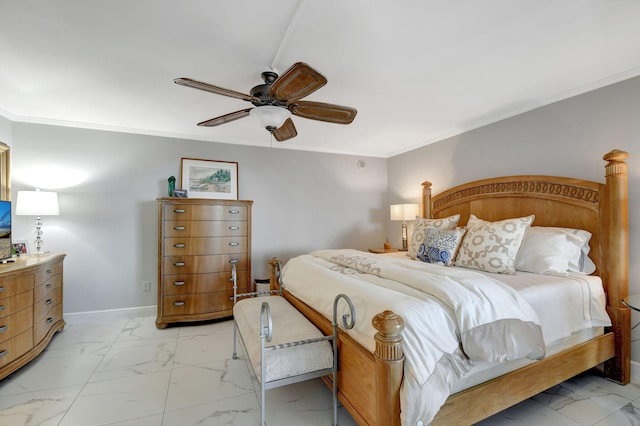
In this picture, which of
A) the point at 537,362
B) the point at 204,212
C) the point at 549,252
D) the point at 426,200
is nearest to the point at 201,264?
the point at 204,212

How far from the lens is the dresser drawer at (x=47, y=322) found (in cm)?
254

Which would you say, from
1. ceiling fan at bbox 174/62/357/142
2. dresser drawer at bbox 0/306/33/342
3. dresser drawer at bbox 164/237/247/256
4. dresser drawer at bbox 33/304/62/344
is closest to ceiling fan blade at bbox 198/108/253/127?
ceiling fan at bbox 174/62/357/142

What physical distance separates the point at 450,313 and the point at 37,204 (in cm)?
384

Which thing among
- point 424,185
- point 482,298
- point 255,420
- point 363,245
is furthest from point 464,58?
point 363,245

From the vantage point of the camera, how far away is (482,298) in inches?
63.0

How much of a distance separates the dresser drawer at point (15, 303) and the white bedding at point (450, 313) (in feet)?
7.34

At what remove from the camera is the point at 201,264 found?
3.43 metres

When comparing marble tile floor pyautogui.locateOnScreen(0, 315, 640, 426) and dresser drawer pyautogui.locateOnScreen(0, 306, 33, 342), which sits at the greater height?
dresser drawer pyautogui.locateOnScreen(0, 306, 33, 342)

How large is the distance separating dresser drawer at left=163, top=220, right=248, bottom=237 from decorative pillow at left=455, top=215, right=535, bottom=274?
2.47 m

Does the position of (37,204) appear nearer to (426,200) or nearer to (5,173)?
(5,173)

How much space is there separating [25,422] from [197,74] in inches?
99.5

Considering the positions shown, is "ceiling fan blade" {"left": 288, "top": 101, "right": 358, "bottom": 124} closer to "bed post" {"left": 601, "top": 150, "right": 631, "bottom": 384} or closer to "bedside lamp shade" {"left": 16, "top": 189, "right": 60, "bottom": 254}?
"bed post" {"left": 601, "top": 150, "right": 631, "bottom": 384}

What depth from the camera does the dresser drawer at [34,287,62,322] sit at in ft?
8.38

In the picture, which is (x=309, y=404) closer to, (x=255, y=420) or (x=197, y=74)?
(x=255, y=420)
